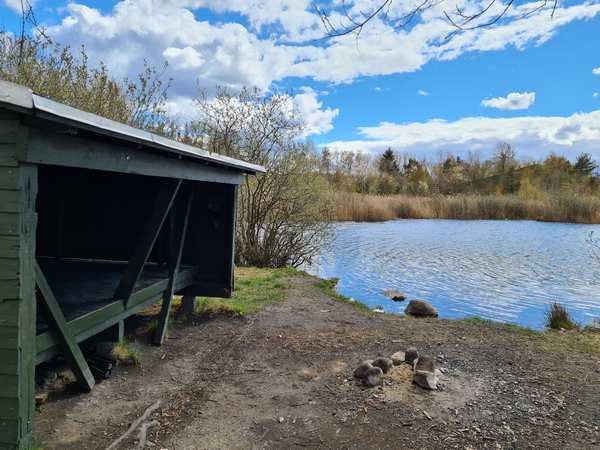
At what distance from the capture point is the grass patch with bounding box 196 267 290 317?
6402mm

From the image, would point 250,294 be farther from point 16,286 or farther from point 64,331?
point 16,286

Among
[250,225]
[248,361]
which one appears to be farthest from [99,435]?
[250,225]

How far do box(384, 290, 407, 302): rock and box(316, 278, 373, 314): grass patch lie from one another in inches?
47.5

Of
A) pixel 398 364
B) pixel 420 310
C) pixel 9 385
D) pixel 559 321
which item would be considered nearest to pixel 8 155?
pixel 9 385

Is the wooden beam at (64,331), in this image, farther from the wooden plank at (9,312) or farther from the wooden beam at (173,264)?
the wooden beam at (173,264)

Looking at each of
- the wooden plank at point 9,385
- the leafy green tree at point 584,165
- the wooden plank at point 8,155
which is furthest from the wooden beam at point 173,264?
the leafy green tree at point 584,165

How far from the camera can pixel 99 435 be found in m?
3.10

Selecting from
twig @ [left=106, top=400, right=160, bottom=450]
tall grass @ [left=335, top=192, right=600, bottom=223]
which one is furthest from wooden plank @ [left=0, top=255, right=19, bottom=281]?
tall grass @ [left=335, top=192, right=600, bottom=223]

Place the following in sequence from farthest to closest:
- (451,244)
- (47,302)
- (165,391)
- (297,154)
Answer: (451,244) < (297,154) < (165,391) < (47,302)

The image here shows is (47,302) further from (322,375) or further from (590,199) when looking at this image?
(590,199)

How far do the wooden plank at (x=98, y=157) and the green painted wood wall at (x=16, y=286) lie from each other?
0.29 ft

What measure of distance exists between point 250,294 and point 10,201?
18.4ft

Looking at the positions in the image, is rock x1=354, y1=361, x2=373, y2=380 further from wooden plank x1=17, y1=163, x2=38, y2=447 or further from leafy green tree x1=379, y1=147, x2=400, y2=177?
leafy green tree x1=379, y1=147, x2=400, y2=177

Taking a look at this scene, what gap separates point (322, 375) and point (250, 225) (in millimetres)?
8144
